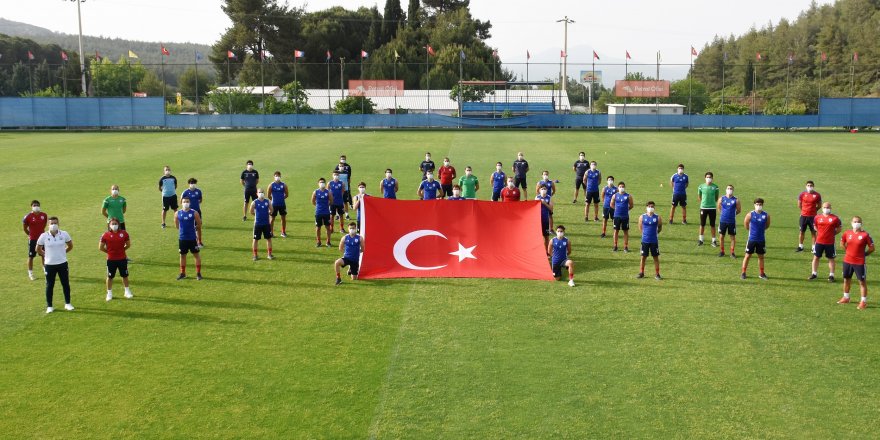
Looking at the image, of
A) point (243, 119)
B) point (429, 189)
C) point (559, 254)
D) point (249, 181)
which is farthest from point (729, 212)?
point (243, 119)

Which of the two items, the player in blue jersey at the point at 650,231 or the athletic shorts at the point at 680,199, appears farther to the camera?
the athletic shorts at the point at 680,199

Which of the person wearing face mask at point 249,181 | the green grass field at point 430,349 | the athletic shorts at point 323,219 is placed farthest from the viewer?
the person wearing face mask at point 249,181

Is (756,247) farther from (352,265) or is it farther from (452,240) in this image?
(352,265)

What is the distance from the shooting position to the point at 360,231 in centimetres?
1845

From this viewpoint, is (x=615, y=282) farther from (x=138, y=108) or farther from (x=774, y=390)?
(x=138, y=108)

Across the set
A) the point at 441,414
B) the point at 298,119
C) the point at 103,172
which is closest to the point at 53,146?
the point at 103,172

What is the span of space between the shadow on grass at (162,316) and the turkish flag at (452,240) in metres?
3.85

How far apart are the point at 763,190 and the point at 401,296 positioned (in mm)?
20071

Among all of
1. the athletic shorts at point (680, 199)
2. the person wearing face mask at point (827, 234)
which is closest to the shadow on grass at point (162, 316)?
the person wearing face mask at point (827, 234)

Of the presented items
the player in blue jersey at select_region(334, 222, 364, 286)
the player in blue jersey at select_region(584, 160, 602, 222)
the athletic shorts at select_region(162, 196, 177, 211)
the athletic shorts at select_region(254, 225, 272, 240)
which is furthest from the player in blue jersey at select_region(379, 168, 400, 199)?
the athletic shorts at select_region(162, 196, 177, 211)

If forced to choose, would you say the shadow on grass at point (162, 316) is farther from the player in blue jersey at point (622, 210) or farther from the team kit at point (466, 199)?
the player in blue jersey at point (622, 210)

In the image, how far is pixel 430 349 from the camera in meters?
13.0

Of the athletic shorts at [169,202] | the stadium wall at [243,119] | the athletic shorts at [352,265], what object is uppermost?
the stadium wall at [243,119]

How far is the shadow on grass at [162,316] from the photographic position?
14.5 metres
